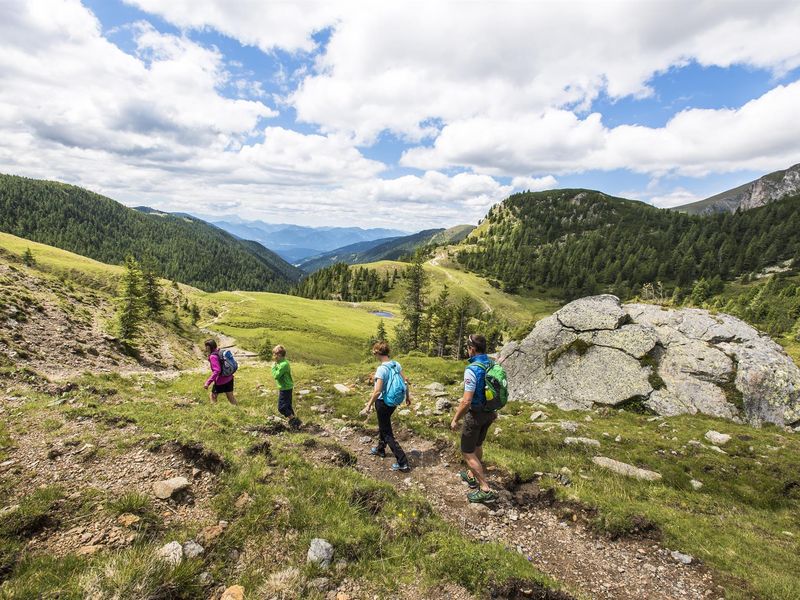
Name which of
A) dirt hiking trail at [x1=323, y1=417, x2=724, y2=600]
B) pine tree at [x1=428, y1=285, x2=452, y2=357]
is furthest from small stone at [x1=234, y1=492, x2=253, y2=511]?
pine tree at [x1=428, y1=285, x2=452, y2=357]

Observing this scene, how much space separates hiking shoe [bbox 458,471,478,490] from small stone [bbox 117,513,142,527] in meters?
7.74

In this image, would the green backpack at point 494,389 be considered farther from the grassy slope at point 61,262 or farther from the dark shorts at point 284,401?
the grassy slope at point 61,262

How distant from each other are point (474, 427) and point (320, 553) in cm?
485

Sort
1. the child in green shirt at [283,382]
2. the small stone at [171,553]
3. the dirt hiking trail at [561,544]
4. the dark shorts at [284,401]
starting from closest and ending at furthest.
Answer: the small stone at [171,553] < the dirt hiking trail at [561,544] < the child in green shirt at [283,382] < the dark shorts at [284,401]

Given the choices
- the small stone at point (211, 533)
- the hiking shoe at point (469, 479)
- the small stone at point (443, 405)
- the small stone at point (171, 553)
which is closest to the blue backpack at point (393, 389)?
the hiking shoe at point (469, 479)

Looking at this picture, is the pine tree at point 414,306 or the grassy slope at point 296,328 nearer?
the grassy slope at point 296,328

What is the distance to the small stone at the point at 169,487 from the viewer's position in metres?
7.18

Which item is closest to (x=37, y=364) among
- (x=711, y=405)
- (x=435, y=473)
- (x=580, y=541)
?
(x=435, y=473)

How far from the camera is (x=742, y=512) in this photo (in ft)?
32.6

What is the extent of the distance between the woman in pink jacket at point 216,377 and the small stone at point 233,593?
12.4 m

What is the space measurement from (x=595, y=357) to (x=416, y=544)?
1834 centimetres

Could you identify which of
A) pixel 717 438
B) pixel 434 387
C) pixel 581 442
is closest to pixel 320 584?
pixel 581 442

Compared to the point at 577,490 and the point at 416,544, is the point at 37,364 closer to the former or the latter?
the point at 416,544

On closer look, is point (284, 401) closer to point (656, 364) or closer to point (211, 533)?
point (211, 533)
